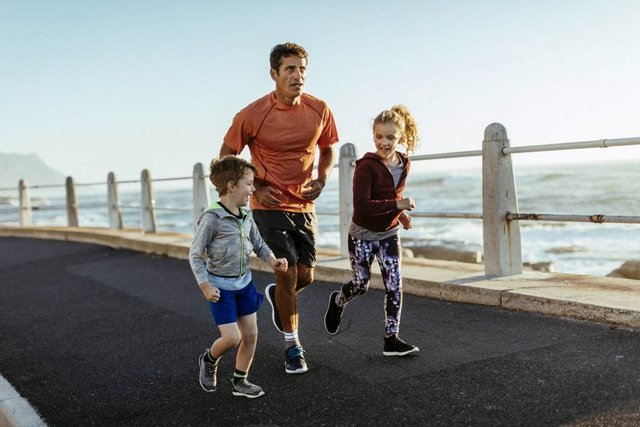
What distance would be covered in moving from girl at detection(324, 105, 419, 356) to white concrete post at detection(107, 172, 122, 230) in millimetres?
11339

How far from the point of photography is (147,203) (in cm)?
1362

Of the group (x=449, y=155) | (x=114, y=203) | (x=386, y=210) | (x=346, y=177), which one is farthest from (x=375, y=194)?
(x=114, y=203)

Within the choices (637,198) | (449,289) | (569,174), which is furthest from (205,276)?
(569,174)

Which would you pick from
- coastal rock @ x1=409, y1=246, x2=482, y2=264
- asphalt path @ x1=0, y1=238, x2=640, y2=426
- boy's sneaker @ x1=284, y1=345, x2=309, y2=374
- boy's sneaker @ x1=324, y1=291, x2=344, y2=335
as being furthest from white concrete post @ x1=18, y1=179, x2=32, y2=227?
boy's sneaker @ x1=284, y1=345, x2=309, y2=374

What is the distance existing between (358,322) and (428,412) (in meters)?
2.23

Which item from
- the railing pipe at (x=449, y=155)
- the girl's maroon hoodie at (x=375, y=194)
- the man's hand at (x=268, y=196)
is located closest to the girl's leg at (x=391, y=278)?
the girl's maroon hoodie at (x=375, y=194)

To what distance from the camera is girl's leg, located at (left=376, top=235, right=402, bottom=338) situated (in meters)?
4.45

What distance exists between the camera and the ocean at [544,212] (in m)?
19.8

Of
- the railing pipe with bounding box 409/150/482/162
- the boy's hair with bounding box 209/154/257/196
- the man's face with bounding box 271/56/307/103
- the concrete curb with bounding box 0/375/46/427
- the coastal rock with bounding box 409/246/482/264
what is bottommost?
the coastal rock with bounding box 409/246/482/264

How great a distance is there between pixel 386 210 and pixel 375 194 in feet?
0.64

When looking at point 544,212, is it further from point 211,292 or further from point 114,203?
point 211,292

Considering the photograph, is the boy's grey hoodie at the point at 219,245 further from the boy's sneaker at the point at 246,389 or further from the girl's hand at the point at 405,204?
the girl's hand at the point at 405,204

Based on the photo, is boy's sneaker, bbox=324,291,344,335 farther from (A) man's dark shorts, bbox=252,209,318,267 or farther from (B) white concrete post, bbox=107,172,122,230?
(B) white concrete post, bbox=107,172,122,230

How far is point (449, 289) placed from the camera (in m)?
6.13
